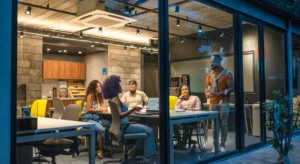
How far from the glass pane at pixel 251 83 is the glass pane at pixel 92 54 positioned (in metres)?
2.21

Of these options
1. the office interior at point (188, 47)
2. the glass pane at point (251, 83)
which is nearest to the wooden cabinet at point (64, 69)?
the office interior at point (188, 47)

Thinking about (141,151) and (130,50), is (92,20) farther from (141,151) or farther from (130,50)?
(141,151)

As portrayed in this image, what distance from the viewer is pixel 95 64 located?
478 inches

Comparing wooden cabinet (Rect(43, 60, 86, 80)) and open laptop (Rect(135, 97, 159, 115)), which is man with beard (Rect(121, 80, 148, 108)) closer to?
open laptop (Rect(135, 97, 159, 115))

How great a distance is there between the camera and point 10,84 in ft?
9.10

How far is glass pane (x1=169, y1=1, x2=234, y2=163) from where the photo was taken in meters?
5.02

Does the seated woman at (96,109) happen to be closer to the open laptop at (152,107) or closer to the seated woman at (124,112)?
the seated woman at (124,112)

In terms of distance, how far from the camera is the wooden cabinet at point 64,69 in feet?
37.0

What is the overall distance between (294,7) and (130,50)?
16.4 ft

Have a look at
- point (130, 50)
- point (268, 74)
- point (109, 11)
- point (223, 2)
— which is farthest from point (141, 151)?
point (130, 50)

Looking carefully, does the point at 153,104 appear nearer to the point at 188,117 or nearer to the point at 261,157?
the point at 188,117

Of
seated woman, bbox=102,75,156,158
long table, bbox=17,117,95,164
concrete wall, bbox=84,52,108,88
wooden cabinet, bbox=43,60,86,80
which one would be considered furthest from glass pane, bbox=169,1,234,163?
wooden cabinet, bbox=43,60,86,80

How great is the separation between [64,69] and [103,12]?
231 inches

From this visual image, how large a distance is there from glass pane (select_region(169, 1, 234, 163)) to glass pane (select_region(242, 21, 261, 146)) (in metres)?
0.49
